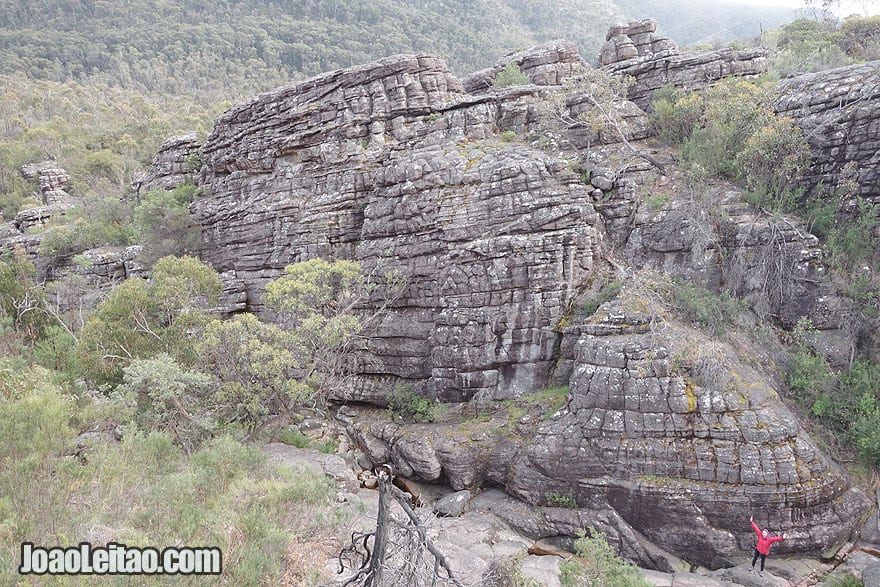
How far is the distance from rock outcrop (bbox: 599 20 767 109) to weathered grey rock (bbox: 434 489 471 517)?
19.8 m

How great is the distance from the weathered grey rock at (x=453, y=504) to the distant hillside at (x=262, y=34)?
68253 millimetres

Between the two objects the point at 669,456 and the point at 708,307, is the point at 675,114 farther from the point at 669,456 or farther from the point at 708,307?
the point at 669,456

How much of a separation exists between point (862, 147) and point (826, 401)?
9.09 m

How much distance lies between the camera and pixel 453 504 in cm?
1611

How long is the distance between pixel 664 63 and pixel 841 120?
834 cm

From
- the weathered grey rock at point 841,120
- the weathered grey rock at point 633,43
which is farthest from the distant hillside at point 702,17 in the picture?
the weathered grey rock at point 841,120

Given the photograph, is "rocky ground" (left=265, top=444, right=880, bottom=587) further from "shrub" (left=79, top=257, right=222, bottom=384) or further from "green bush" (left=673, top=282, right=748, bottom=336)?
"green bush" (left=673, top=282, right=748, bottom=336)

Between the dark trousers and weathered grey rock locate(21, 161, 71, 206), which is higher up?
weathered grey rock locate(21, 161, 71, 206)

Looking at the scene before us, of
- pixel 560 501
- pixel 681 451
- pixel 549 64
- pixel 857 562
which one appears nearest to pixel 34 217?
pixel 549 64

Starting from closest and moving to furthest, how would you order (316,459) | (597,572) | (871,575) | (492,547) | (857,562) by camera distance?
(597,572) < (871,575) < (857,562) < (492,547) < (316,459)

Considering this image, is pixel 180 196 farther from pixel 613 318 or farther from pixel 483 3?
pixel 483 3

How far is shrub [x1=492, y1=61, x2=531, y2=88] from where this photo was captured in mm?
24688

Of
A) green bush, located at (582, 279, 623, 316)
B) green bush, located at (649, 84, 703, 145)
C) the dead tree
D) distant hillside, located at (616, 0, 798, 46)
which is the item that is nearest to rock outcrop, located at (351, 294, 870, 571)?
green bush, located at (582, 279, 623, 316)

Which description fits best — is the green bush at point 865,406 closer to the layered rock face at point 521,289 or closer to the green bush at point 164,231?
the layered rock face at point 521,289
